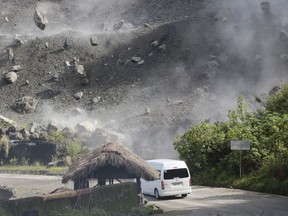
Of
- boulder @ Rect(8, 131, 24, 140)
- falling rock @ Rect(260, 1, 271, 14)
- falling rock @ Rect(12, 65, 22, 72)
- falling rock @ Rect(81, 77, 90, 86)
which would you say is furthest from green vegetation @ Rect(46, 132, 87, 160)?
falling rock @ Rect(260, 1, 271, 14)

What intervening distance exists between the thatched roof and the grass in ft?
71.0

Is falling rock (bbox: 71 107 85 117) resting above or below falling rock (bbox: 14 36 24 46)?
below

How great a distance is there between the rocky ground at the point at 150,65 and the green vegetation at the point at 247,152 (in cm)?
1590

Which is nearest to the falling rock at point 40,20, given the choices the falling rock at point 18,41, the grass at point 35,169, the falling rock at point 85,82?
the falling rock at point 18,41

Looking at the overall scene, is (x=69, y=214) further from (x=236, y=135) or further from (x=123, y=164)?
(x=236, y=135)

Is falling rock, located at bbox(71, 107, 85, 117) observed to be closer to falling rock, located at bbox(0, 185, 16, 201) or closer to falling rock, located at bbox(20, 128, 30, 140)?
falling rock, located at bbox(20, 128, 30, 140)

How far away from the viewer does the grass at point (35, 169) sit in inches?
1739

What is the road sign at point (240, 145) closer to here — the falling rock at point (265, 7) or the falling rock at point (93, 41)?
the falling rock at point (265, 7)

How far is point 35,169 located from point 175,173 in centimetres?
2171

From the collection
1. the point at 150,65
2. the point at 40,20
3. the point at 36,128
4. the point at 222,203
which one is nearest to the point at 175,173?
the point at 222,203

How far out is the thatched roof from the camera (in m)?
21.4

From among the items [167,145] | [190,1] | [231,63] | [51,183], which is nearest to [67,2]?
[190,1]

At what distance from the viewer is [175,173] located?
2739 centimetres

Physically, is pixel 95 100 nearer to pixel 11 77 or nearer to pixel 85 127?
pixel 85 127
